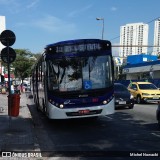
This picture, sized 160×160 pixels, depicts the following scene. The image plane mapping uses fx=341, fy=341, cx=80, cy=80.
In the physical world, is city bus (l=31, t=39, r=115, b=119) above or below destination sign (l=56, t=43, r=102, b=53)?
below

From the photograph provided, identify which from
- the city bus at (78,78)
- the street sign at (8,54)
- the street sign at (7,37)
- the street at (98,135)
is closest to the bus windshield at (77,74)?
the city bus at (78,78)

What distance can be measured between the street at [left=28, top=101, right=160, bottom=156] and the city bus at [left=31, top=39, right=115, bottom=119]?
A: 71cm

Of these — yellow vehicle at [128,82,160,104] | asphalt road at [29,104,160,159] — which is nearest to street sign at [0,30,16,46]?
asphalt road at [29,104,160,159]

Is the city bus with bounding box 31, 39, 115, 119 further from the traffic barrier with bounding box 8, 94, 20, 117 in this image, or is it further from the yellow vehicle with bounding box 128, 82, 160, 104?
the yellow vehicle with bounding box 128, 82, 160, 104

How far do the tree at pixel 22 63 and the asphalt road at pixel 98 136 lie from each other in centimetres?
7129

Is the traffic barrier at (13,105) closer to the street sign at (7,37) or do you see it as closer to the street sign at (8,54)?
the street sign at (8,54)

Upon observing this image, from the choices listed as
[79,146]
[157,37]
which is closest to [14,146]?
[79,146]

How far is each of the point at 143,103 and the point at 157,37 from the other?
41.6 m

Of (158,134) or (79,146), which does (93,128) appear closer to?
(158,134)

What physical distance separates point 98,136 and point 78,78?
2607 millimetres

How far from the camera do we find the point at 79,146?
891cm

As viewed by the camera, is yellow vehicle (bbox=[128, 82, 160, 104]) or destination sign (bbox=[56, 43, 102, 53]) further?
yellow vehicle (bbox=[128, 82, 160, 104])

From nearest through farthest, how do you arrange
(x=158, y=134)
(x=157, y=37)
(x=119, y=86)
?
(x=158, y=134), (x=119, y=86), (x=157, y=37)

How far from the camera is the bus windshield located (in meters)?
12.2
